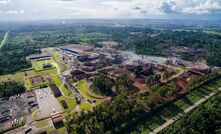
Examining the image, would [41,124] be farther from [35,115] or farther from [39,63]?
[39,63]

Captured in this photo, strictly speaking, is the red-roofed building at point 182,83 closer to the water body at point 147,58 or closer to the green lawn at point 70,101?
the water body at point 147,58

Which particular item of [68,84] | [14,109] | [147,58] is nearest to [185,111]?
[68,84]

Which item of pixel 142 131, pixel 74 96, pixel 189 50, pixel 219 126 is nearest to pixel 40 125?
pixel 74 96

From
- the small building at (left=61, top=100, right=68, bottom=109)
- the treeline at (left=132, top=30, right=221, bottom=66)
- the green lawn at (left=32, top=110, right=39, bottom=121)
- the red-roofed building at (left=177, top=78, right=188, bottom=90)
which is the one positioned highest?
the treeline at (left=132, top=30, right=221, bottom=66)

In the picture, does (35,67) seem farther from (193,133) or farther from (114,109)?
(193,133)

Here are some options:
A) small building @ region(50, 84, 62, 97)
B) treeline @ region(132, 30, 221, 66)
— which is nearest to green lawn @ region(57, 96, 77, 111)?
small building @ region(50, 84, 62, 97)

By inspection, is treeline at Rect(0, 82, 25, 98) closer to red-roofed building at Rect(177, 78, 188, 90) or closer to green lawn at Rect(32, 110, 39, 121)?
green lawn at Rect(32, 110, 39, 121)

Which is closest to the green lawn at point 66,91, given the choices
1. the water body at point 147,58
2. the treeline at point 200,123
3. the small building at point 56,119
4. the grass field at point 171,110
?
the small building at point 56,119
